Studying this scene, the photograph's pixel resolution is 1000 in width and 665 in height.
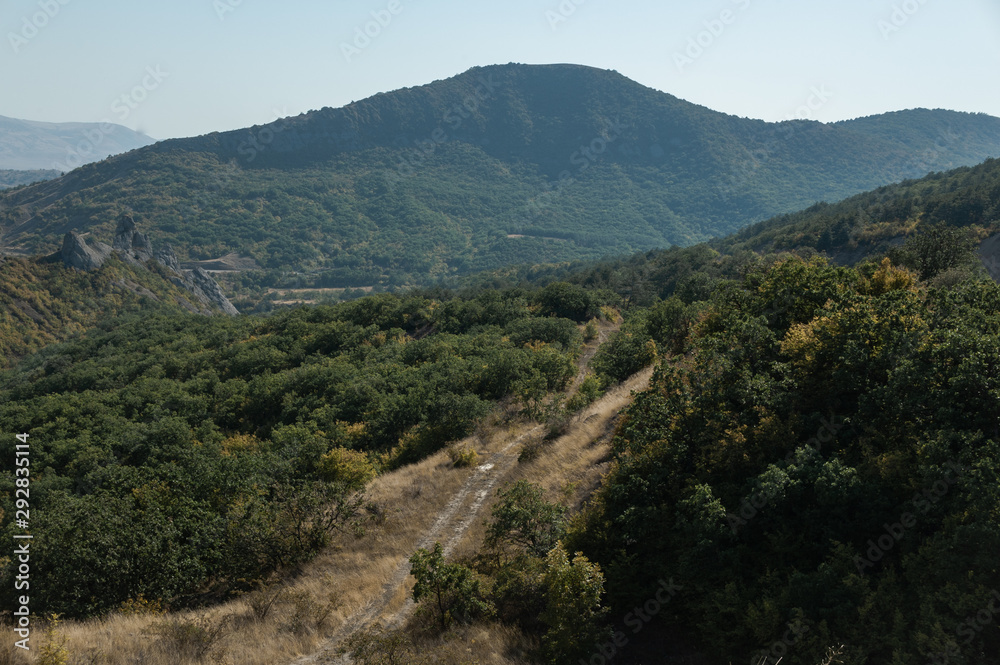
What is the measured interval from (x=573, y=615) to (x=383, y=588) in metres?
5.24

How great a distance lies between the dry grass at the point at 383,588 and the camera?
32.2 feet

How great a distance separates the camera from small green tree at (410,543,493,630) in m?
11.0

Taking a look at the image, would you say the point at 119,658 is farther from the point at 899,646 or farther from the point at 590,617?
the point at 899,646

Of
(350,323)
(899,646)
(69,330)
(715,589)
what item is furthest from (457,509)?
(69,330)

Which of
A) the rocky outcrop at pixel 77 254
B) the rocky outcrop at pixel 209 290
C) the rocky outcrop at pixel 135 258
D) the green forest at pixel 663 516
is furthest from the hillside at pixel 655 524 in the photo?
the rocky outcrop at pixel 209 290

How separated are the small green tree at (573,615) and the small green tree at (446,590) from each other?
1.75 metres

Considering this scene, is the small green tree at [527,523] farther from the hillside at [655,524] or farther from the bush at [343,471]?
the bush at [343,471]

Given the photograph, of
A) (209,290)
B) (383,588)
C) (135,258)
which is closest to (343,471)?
(383,588)

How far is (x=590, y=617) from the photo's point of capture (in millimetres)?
9719

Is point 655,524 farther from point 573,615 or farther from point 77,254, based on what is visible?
point 77,254

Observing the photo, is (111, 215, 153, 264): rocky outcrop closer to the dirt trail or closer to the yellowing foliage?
the dirt trail

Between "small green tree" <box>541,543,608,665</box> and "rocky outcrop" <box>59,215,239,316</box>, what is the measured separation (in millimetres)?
116843

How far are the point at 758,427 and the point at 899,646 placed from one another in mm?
4706

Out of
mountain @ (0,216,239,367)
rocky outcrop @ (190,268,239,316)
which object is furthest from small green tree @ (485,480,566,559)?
rocky outcrop @ (190,268,239,316)
